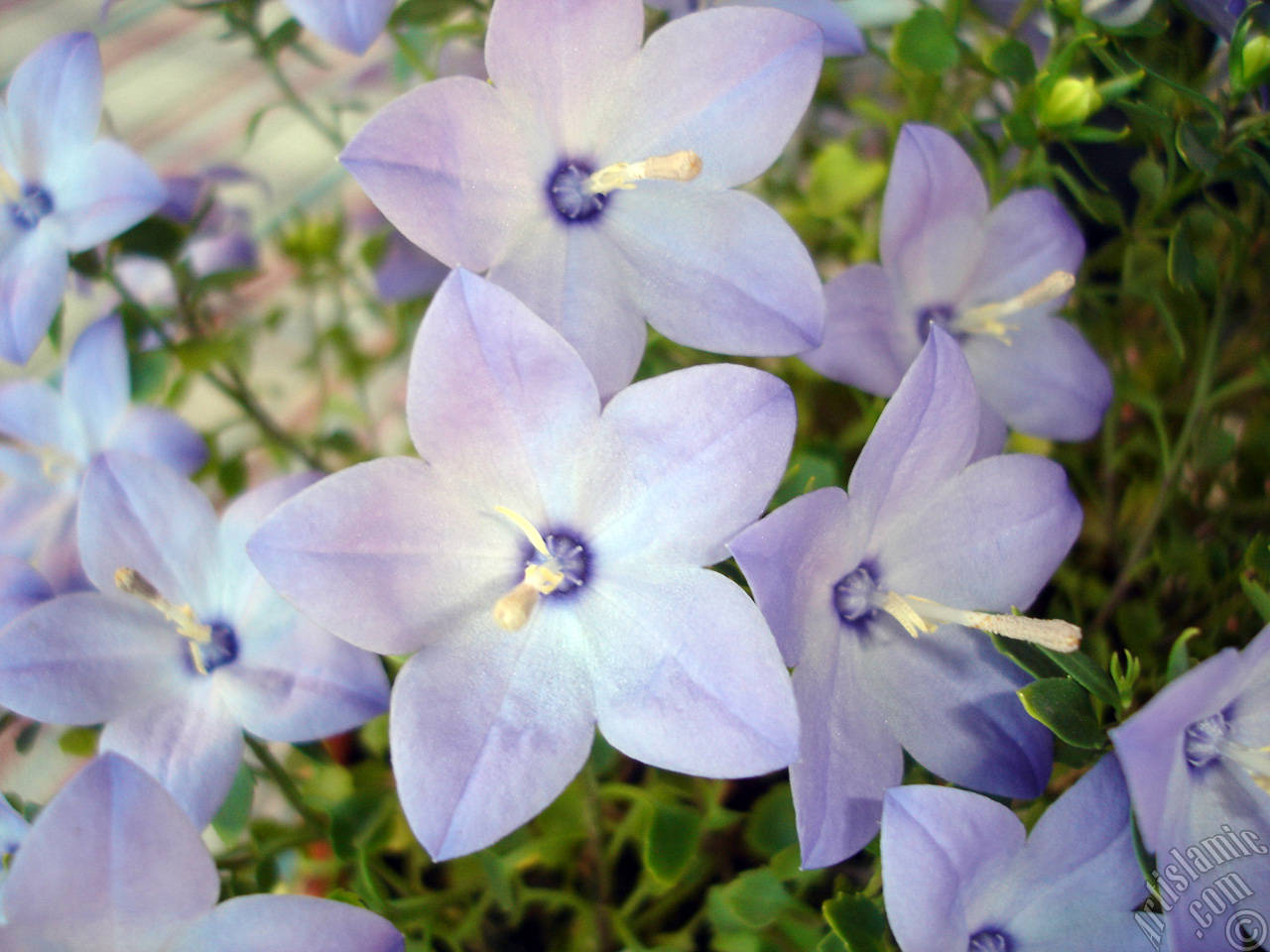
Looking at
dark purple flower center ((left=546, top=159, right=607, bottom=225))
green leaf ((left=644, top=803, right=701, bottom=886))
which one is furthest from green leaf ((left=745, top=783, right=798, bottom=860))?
dark purple flower center ((left=546, top=159, right=607, bottom=225))

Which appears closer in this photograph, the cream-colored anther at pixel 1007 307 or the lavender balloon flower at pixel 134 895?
the lavender balloon flower at pixel 134 895

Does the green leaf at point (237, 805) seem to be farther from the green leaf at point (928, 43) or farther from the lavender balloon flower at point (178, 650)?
the green leaf at point (928, 43)

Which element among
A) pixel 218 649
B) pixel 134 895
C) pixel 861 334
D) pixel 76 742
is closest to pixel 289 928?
pixel 134 895

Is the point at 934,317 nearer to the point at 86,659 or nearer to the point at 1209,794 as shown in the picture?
the point at 1209,794

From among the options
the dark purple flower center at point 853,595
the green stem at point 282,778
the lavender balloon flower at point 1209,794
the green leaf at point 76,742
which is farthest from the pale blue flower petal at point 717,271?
the green leaf at point 76,742

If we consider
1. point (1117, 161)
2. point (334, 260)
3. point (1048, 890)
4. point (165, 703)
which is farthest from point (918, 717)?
point (1117, 161)
